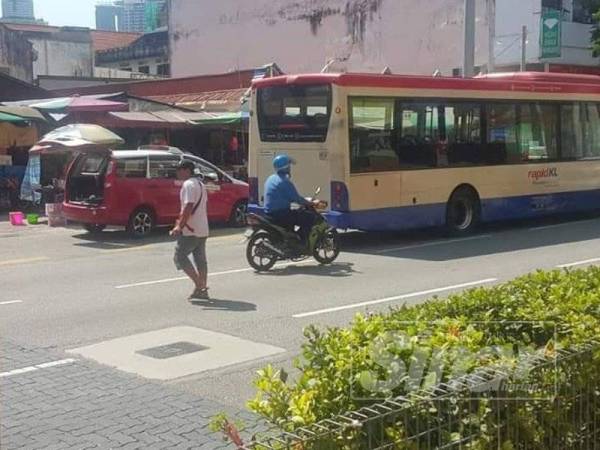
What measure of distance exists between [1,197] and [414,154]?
523 inches

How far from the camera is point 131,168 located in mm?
16469

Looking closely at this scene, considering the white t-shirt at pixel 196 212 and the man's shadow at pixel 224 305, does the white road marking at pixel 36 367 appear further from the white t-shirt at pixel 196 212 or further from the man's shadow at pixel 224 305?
the white t-shirt at pixel 196 212

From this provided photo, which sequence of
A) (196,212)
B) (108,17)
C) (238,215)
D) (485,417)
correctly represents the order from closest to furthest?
1. (485,417)
2. (196,212)
3. (238,215)
4. (108,17)

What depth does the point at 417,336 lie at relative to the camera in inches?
140

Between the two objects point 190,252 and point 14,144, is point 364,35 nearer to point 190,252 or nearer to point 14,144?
point 14,144

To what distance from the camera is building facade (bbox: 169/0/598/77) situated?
89.5 feet

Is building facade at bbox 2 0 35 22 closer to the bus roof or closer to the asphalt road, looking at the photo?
the asphalt road

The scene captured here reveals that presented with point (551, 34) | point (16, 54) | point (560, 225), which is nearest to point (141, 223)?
point (560, 225)

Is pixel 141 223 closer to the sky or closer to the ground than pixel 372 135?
closer to the ground

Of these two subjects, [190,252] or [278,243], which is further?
[278,243]

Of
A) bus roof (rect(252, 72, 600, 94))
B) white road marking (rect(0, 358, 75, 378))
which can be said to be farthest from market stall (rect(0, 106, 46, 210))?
white road marking (rect(0, 358, 75, 378))

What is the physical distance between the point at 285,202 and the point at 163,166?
5299 mm

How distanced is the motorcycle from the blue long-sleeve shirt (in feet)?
0.77

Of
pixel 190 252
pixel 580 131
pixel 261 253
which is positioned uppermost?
pixel 580 131
